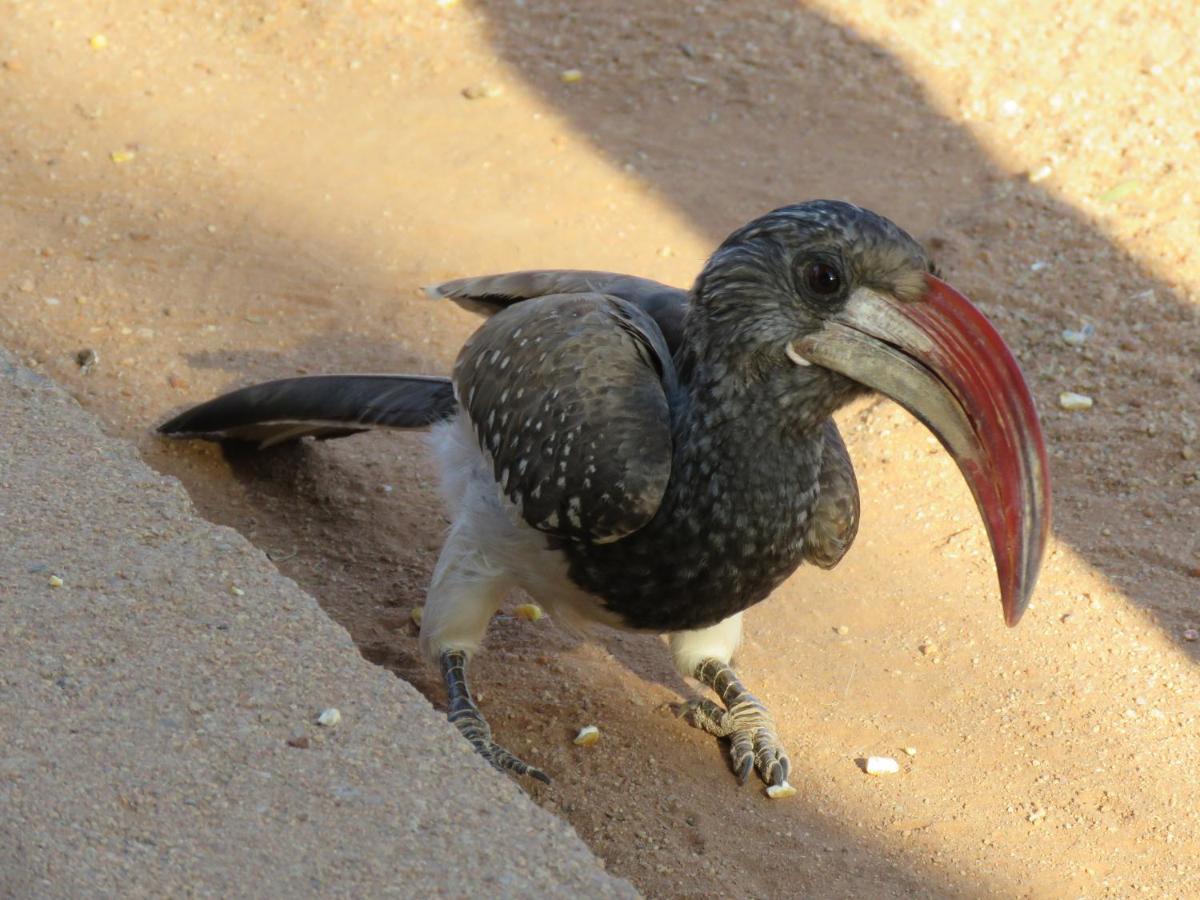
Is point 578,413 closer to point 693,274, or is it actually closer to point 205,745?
point 205,745

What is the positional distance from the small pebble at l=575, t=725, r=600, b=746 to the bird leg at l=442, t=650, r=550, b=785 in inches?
8.6

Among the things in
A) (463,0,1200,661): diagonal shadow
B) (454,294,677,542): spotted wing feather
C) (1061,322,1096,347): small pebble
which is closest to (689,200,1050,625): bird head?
(454,294,677,542): spotted wing feather

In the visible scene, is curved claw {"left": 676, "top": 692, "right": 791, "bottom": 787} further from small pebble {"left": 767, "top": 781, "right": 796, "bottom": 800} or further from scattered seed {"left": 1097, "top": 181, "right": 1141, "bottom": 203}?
scattered seed {"left": 1097, "top": 181, "right": 1141, "bottom": 203}

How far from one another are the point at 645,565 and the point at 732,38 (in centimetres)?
524

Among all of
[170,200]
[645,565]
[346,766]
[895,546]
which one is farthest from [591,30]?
[346,766]

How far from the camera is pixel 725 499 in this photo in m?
3.74

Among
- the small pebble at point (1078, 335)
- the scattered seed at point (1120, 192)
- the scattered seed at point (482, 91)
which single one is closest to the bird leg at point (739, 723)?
the small pebble at point (1078, 335)

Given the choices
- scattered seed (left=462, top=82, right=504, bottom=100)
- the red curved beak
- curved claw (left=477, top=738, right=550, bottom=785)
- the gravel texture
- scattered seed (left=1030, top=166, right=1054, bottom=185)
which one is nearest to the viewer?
the gravel texture

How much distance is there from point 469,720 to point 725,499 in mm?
1036

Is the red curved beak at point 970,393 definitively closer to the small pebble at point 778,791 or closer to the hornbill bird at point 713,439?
the hornbill bird at point 713,439

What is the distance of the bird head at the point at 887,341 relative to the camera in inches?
132

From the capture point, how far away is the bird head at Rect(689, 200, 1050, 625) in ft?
11.0

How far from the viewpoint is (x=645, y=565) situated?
3.81 meters

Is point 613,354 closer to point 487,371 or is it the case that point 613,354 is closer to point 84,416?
point 487,371
